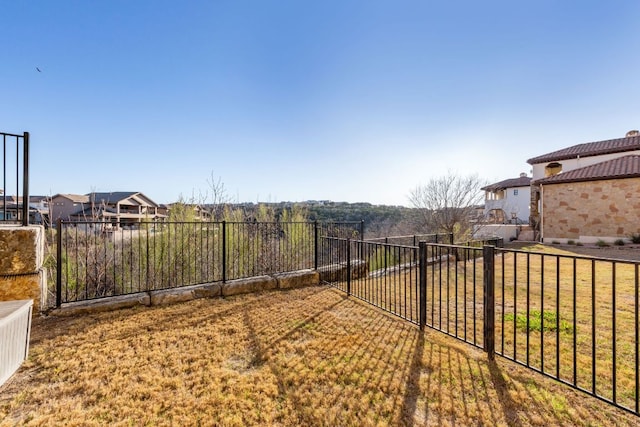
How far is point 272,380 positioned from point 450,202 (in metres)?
11.5

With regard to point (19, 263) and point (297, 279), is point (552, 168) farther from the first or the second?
point (19, 263)

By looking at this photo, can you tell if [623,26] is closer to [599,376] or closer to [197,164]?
[599,376]

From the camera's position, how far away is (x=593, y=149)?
16297 mm

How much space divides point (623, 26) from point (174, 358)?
434 inches

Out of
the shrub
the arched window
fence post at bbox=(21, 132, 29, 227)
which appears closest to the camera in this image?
the shrub

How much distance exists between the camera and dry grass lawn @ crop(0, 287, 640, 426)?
5.08ft

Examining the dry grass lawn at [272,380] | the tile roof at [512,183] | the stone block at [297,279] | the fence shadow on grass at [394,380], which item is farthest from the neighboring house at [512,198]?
the dry grass lawn at [272,380]

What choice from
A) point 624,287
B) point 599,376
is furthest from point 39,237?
point 624,287

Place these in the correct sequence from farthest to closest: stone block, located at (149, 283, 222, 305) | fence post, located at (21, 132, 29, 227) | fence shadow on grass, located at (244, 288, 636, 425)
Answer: stone block, located at (149, 283, 222, 305)
fence post, located at (21, 132, 29, 227)
fence shadow on grass, located at (244, 288, 636, 425)

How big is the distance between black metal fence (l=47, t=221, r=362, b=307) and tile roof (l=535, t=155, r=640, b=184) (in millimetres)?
12566

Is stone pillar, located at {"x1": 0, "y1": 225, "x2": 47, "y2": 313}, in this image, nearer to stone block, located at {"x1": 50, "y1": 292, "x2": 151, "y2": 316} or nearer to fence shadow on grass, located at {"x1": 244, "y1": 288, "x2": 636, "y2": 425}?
stone block, located at {"x1": 50, "y1": 292, "x2": 151, "y2": 316}

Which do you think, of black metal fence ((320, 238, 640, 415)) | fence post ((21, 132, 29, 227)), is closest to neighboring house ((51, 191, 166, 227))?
fence post ((21, 132, 29, 227))

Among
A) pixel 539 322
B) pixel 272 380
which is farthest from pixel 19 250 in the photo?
pixel 539 322

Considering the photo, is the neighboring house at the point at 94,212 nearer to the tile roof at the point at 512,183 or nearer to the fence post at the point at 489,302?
the fence post at the point at 489,302
